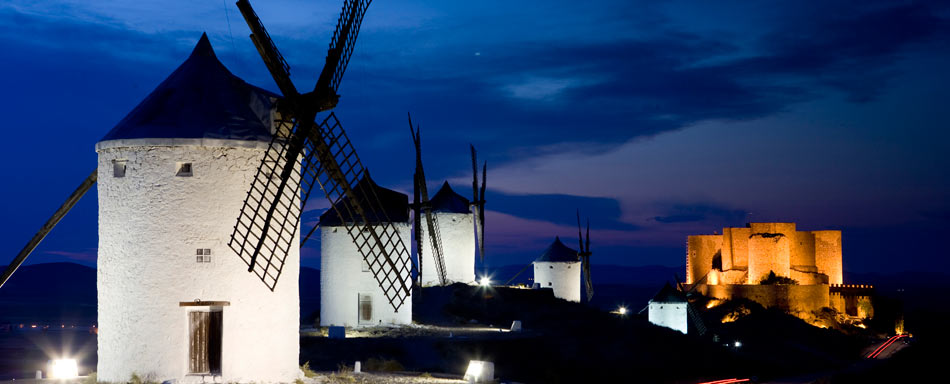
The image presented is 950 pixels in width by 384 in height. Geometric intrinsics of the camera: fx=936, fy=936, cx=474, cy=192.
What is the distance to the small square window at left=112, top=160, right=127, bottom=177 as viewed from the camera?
1658 centimetres

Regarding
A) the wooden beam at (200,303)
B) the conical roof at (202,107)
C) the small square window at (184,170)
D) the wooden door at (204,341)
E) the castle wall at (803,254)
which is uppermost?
the conical roof at (202,107)

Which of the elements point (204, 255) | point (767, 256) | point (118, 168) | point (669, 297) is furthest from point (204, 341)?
point (767, 256)

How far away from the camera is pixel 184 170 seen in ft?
53.7

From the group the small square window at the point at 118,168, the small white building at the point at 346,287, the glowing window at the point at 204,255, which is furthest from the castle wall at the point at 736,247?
the small square window at the point at 118,168

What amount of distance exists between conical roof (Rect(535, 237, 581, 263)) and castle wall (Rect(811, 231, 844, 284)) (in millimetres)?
22087

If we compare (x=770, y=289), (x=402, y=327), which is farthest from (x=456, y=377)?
(x=770, y=289)

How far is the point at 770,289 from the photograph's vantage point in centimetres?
6144

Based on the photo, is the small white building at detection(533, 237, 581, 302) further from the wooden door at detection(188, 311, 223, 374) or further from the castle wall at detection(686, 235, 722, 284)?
the wooden door at detection(188, 311, 223, 374)

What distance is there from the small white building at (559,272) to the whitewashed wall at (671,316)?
192 inches

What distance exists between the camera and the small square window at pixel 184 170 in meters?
16.3

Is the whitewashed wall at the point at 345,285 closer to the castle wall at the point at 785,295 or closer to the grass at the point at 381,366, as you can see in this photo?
the grass at the point at 381,366

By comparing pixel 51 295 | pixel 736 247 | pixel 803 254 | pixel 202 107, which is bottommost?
pixel 51 295

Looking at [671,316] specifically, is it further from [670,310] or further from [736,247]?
[736,247]

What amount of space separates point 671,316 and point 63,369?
119ft
